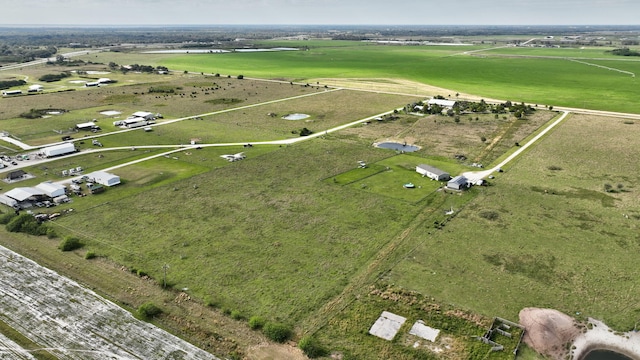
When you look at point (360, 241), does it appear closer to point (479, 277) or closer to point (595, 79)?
point (479, 277)

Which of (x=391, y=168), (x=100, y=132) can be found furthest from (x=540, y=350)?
(x=100, y=132)

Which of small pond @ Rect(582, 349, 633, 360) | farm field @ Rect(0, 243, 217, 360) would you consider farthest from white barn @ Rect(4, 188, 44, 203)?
small pond @ Rect(582, 349, 633, 360)

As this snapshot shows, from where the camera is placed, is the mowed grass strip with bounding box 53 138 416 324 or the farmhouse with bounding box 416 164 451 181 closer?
the mowed grass strip with bounding box 53 138 416 324

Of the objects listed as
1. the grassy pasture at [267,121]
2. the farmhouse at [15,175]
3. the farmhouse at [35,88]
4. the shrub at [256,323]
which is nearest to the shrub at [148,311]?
the shrub at [256,323]

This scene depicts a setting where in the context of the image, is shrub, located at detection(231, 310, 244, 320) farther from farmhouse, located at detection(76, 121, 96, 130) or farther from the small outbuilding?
the small outbuilding

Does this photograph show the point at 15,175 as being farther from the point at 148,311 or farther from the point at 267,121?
the point at 267,121

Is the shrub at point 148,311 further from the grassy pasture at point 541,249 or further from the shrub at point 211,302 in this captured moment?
the grassy pasture at point 541,249
